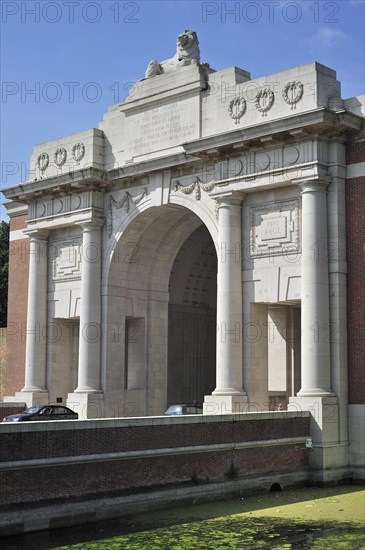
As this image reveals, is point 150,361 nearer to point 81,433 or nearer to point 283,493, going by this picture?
point 283,493

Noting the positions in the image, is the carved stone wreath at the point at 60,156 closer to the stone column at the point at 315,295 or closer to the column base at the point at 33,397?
the column base at the point at 33,397

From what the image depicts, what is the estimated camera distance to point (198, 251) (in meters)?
36.9

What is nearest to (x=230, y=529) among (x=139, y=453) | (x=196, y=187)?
(x=139, y=453)

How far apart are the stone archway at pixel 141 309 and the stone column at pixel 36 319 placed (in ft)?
12.1

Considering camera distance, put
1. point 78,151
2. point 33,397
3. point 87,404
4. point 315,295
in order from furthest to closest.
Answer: point 78,151 < point 33,397 < point 87,404 < point 315,295

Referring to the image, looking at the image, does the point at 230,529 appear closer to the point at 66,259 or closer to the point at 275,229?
the point at 275,229

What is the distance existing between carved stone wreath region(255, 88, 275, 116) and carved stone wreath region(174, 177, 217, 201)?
310cm

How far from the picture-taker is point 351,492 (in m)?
23.7

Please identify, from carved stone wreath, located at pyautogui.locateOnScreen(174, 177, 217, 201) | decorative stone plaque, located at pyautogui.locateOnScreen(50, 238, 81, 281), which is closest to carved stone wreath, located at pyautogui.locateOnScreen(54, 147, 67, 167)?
decorative stone plaque, located at pyautogui.locateOnScreen(50, 238, 81, 281)

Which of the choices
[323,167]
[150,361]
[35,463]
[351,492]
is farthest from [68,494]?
[150,361]

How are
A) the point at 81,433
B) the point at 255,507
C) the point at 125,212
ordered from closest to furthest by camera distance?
the point at 81,433 < the point at 255,507 < the point at 125,212

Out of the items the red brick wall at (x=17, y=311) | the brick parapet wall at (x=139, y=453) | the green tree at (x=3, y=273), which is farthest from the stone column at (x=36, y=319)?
the green tree at (x=3, y=273)

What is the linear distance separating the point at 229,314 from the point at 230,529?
444 inches

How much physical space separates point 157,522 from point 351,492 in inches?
294
